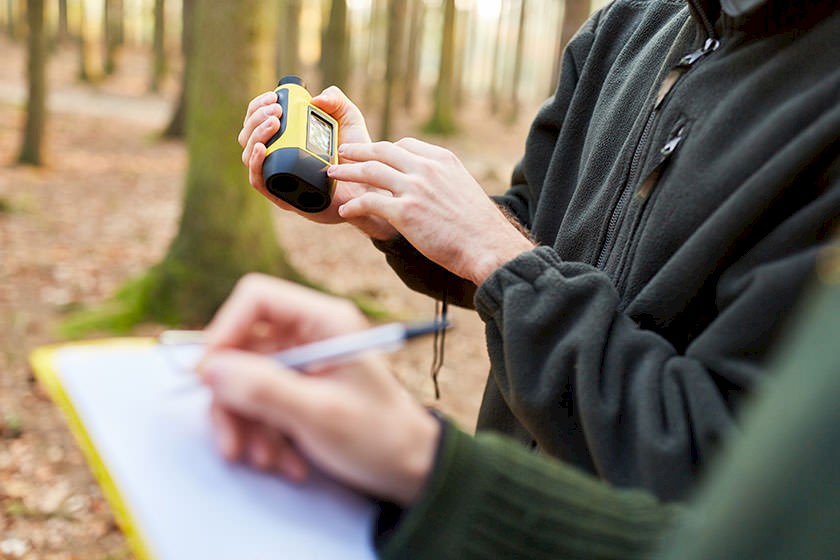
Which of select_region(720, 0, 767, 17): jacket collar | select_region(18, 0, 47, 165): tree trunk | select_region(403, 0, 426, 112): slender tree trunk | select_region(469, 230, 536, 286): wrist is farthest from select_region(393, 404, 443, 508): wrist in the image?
select_region(403, 0, 426, 112): slender tree trunk

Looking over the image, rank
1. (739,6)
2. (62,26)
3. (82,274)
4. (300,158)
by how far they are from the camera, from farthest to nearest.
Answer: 1. (62,26)
2. (82,274)
3. (300,158)
4. (739,6)

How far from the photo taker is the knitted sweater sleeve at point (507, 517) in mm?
806

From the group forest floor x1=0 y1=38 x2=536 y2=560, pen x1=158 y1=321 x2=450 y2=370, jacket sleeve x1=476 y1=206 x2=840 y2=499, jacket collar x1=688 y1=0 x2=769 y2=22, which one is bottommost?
forest floor x1=0 y1=38 x2=536 y2=560

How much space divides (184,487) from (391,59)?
1288 cm

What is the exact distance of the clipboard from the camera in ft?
2.53

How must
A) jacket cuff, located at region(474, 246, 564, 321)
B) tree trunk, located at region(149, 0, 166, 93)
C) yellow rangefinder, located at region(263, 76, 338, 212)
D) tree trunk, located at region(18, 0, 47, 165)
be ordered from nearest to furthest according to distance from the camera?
jacket cuff, located at region(474, 246, 564, 321)
yellow rangefinder, located at region(263, 76, 338, 212)
tree trunk, located at region(18, 0, 47, 165)
tree trunk, located at region(149, 0, 166, 93)

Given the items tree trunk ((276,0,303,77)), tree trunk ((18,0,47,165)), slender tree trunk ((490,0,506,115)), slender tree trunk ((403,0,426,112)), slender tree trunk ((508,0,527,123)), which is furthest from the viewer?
slender tree trunk ((490,0,506,115))

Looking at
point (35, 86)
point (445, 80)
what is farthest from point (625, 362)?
point (445, 80)

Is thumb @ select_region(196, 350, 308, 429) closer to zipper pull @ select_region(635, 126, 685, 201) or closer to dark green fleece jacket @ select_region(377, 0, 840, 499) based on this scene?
dark green fleece jacket @ select_region(377, 0, 840, 499)

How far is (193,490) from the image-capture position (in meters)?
0.80

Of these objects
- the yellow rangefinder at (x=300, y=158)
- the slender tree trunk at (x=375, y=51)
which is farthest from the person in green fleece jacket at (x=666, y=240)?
the slender tree trunk at (x=375, y=51)

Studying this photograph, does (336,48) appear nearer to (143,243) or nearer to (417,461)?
(143,243)

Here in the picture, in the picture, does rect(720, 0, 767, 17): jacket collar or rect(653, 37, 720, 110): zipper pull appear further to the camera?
rect(653, 37, 720, 110): zipper pull

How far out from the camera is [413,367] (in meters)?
5.38
